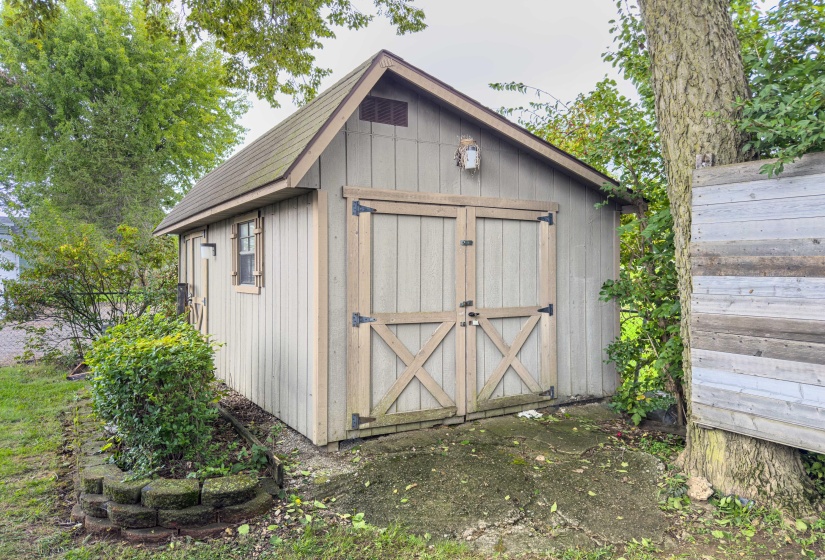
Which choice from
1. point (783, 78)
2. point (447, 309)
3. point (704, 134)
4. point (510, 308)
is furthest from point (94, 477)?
point (783, 78)

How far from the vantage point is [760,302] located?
3105mm

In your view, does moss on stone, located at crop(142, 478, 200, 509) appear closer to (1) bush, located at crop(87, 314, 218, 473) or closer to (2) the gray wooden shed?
(1) bush, located at crop(87, 314, 218, 473)

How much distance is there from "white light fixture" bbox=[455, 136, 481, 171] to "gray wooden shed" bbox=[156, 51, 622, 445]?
0.08m

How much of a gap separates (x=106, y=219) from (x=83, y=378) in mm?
14839

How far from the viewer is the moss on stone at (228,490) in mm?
3074

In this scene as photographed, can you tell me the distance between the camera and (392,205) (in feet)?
14.9

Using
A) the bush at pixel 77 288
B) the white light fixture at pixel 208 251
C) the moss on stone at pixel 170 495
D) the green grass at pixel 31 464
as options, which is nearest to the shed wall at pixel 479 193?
the moss on stone at pixel 170 495

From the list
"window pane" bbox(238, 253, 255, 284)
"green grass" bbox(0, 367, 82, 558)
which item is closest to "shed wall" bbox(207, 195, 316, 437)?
"window pane" bbox(238, 253, 255, 284)

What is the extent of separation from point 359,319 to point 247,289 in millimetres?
1966

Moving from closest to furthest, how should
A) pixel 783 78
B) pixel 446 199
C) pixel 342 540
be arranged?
1. pixel 342 540
2. pixel 783 78
3. pixel 446 199

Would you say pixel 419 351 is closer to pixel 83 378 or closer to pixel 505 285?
pixel 505 285

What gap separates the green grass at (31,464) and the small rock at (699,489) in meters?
3.87

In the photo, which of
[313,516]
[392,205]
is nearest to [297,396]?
[313,516]

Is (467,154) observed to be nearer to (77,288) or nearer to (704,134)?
(704,134)
